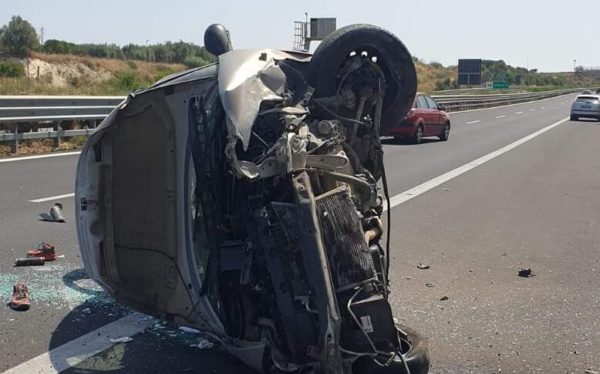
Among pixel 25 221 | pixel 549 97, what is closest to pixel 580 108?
pixel 25 221

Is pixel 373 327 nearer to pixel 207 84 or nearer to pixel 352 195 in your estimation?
pixel 352 195

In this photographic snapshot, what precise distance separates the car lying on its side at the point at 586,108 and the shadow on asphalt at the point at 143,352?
40866mm

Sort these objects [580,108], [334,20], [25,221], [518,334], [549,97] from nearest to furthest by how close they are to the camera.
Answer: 1. [518,334]
2. [25,221]
3. [580,108]
4. [334,20]
5. [549,97]

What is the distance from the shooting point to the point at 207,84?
176 inches

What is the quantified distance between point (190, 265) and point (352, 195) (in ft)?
3.50

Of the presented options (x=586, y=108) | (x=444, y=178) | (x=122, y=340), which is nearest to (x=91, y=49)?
(x=586, y=108)

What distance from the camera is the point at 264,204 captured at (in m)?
3.95

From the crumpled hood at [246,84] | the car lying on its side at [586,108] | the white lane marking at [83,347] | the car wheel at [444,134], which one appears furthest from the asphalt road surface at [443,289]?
the car lying on its side at [586,108]

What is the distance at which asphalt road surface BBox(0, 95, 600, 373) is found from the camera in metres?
4.64

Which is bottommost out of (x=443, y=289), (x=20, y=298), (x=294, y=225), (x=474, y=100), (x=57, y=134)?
(x=443, y=289)

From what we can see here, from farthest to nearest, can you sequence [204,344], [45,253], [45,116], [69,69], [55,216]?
1. [69,69]
2. [45,116]
3. [55,216]
4. [45,253]
5. [204,344]

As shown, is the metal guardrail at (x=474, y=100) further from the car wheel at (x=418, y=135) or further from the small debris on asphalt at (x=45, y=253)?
the small debris on asphalt at (x=45, y=253)

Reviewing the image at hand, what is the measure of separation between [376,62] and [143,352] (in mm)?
2327

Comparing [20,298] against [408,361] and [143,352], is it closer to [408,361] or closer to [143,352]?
[143,352]
